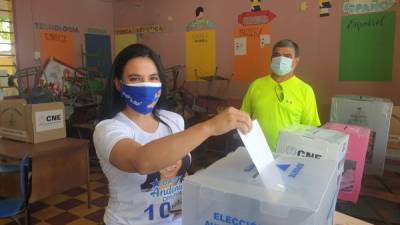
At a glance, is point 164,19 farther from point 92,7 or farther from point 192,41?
point 92,7

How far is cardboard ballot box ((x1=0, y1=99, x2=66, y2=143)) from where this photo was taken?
2742 millimetres

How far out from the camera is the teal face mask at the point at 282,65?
7.76 ft

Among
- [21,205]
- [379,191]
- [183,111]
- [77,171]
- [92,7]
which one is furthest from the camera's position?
[92,7]

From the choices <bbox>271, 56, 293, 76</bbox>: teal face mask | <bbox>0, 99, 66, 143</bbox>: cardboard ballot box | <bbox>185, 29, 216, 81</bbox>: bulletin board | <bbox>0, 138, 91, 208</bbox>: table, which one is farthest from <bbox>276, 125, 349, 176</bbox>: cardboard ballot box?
<bbox>185, 29, 216, 81</bbox>: bulletin board

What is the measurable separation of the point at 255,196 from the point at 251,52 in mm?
3942

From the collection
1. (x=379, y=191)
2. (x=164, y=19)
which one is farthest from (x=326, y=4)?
(x=164, y=19)

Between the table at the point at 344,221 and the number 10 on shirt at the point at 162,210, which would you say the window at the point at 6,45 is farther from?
the table at the point at 344,221

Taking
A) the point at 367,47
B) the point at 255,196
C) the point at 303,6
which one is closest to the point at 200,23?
the point at 303,6

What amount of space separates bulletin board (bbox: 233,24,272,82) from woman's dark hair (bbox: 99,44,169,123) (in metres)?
3.31

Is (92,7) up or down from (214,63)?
up

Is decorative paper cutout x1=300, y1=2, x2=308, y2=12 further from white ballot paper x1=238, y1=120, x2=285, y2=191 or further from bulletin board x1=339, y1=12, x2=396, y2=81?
white ballot paper x1=238, y1=120, x2=285, y2=191

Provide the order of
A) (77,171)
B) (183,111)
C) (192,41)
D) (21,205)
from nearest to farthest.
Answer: (21,205) → (77,171) → (183,111) → (192,41)

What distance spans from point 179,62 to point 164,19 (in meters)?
0.77

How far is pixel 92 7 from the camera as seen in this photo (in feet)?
17.8
